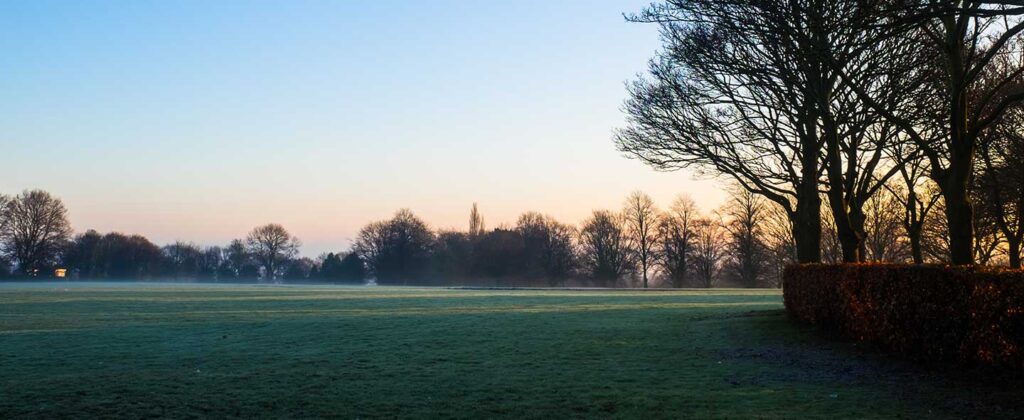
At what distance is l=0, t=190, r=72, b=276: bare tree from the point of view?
100250mm

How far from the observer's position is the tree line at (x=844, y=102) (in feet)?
44.7

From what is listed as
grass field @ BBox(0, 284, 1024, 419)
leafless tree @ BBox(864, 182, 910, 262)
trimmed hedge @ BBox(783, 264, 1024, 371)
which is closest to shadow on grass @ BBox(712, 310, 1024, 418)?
grass field @ BBox(0, 284, 1024, 419)

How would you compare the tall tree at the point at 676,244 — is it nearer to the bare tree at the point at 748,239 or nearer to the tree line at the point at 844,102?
the bare tree at the point at 748,239

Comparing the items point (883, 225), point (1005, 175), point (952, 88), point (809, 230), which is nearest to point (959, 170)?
point (952, 88)

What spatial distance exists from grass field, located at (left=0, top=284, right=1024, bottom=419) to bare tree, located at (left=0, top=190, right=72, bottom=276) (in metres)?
96.8

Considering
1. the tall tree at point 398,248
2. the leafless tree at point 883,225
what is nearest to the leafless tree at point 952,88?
the leafless tree at point 883,225

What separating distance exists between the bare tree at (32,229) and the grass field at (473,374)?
96760 millimetres

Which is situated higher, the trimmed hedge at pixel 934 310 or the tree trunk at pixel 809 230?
the tree trunk at pixel 809 230

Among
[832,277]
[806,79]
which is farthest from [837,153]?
[832,277]

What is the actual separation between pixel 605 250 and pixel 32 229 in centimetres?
8320

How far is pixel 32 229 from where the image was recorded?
10256 centimetres

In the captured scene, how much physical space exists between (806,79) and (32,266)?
11220cm

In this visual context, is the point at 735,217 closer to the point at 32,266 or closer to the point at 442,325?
the point at 442,325

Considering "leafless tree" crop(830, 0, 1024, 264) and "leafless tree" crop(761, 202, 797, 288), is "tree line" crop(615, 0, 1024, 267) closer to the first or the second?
"leafless tree" crop(830, 0, 1024, 264)
